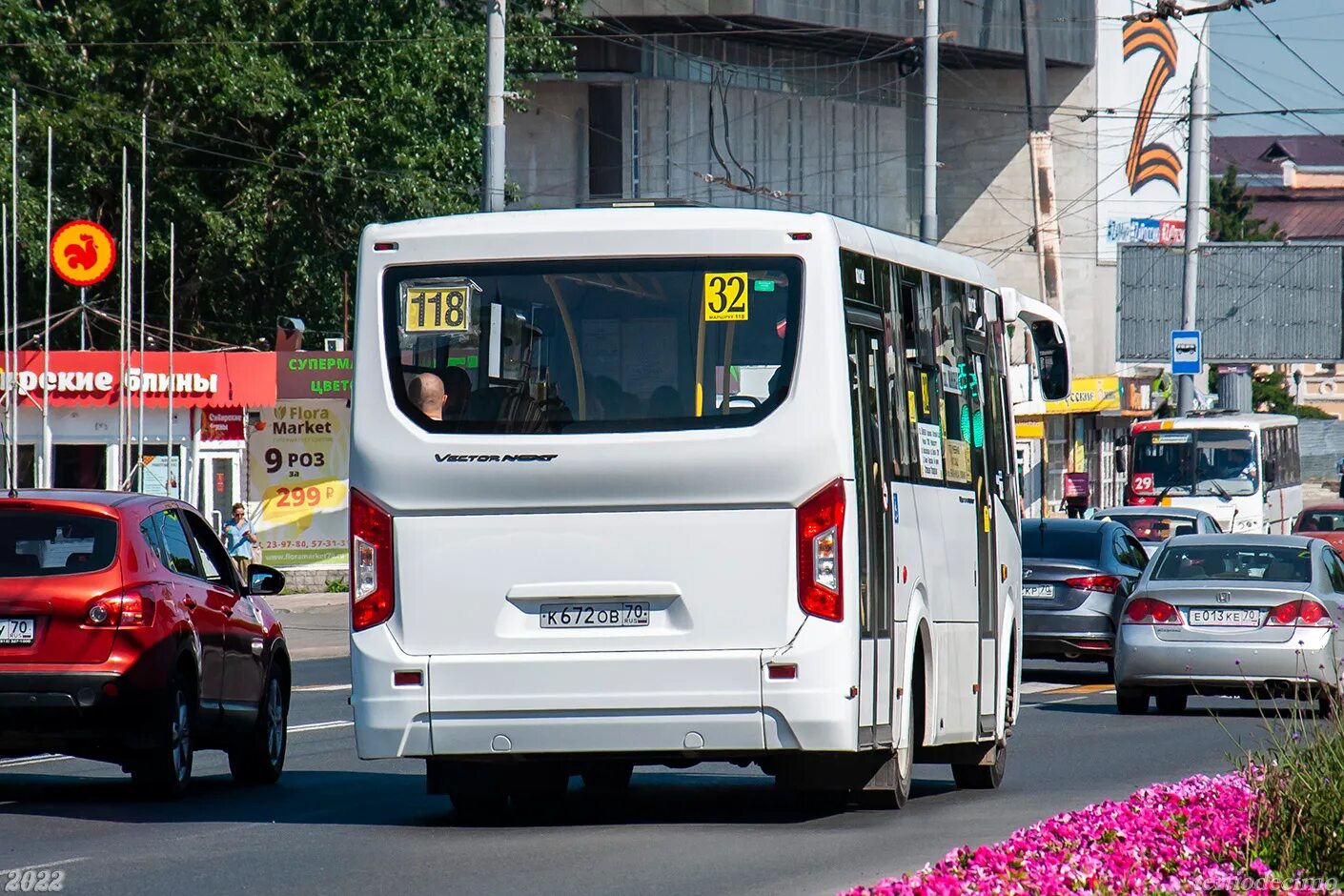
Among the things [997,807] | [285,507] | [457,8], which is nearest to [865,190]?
[457,8]

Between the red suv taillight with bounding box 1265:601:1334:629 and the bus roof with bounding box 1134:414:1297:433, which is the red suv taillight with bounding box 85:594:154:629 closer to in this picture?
the red suv taillight with bounding box 1265:601:1334:629

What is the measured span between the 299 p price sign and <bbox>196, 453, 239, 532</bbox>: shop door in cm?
30

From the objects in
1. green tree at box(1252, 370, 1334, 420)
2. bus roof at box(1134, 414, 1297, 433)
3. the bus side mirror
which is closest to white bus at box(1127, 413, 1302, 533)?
bus roof at box(1134, 414, 1297, 433)

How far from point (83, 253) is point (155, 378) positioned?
278cm

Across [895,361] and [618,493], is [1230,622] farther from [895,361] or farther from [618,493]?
[618,493]

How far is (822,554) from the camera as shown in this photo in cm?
1010

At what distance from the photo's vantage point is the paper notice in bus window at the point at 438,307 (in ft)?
34.4

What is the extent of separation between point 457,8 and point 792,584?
126ft

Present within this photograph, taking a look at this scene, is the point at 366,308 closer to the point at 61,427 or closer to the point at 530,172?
the point at 61,427

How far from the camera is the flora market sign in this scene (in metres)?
36.7

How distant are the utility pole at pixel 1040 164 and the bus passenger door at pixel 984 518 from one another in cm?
6061

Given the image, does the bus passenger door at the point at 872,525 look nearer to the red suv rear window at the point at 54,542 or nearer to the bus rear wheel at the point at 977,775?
the bus rear wheel at the point at 977,775

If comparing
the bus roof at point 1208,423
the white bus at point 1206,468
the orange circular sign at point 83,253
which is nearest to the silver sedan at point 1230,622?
the orange circular sign at point 83,253

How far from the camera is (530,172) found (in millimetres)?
65688
